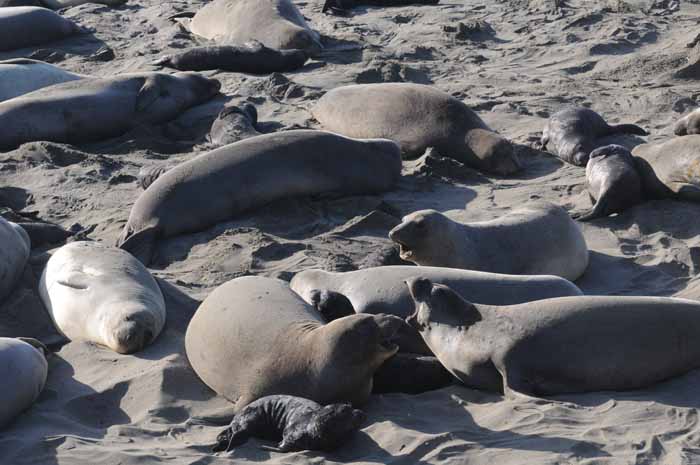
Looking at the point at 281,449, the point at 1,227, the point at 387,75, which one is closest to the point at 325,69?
the point at 387,75

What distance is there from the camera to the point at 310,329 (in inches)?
170

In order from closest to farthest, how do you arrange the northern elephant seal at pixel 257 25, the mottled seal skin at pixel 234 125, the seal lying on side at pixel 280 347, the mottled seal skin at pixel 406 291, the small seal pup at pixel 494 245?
the seal lying on side at pixel 280 347 < the mottled seal skin at pixel 406 291 < the small seal pup at pixel 494 245 < the mottled seal skin at pixel 234 125 < the northern elephant seal at pixel 257 25

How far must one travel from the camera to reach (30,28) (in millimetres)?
11516

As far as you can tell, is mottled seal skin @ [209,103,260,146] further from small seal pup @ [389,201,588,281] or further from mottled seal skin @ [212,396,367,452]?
mottled seal skin @ [212,396,367,452]

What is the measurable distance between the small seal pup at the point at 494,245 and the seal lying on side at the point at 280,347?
83cm

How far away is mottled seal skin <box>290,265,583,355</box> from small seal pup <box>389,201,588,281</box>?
1.31 feet

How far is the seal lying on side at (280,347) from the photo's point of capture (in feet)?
13.4

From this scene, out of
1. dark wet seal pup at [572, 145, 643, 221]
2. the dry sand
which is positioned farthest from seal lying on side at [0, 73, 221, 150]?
dark wet seal pup at [572, 145, 643, 221]

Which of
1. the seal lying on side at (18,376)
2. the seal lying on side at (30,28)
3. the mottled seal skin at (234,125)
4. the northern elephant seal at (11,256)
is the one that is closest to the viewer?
the seal lying on side at (18,376)

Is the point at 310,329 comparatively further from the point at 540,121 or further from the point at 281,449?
the point at 540,121

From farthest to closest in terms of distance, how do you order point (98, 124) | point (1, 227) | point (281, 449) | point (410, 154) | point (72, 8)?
point (72, 8) → point (98, 124) → point (410, 154) → point (1, 227) → point (281, 449)

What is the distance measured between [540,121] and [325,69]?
2.29 metres

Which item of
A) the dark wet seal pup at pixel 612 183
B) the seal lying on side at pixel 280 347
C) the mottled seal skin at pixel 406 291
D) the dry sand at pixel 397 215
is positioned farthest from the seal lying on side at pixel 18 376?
the dark wet seal pup at pixel 612 183

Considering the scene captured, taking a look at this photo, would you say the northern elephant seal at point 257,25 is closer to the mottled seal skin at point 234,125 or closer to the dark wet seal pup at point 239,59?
the dark wet seal pup at point 239,59
